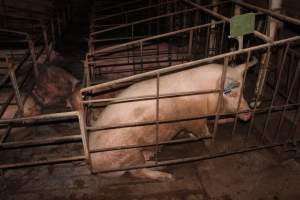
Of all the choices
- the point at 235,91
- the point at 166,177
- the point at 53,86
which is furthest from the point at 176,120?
the point at 53,86

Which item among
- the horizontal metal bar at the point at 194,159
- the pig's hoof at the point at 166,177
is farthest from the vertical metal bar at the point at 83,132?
the pig's hoof at the point at 166,177

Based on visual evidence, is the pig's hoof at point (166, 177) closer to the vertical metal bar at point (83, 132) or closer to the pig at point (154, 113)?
the pig at point (154, 113)

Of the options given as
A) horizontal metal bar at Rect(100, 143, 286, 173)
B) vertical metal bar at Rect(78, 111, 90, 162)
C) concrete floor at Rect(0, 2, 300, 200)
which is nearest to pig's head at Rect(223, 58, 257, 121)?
horizontal metal bar at Rect(100, 143, 286, 173)

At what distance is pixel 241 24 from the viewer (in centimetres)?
361

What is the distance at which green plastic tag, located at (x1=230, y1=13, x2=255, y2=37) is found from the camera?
11.7 feet

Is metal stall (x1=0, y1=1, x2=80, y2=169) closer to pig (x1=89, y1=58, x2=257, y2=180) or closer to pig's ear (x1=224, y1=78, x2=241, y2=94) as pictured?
pig (x1=89, y1=58, x2=257, y2=180)

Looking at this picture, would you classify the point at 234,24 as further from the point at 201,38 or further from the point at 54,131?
the point at 201,38

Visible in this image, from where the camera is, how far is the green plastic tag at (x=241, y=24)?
11.7 feet

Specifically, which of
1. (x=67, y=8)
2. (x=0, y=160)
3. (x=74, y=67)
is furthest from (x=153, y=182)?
(x=67, y=8)

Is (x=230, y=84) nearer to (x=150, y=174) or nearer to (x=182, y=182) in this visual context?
(x=182, y=182)

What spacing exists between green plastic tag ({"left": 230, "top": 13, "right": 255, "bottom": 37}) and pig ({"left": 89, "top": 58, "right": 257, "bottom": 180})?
58cm

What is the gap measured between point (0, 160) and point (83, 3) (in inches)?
498

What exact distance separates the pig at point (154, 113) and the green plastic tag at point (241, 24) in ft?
1.91

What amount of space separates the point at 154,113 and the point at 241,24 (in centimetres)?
156
